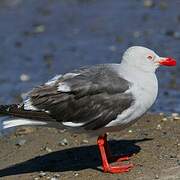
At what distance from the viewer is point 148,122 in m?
10.8

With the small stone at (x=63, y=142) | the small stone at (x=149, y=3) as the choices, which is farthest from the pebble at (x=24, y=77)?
the small stone at (x=149, y=3)

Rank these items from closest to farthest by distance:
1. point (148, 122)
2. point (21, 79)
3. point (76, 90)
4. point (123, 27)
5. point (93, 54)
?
point (76, 90)
point (148, 122)
point (21, 79)
point (93, 54)
point (123, 27)

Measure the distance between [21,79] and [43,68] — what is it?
0.76 m

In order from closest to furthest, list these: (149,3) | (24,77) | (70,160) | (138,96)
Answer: (138,96) < (70,160) < (24,77) < (149,3)

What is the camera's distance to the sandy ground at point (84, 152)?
8828 mm

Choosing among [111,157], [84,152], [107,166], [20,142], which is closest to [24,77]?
[20,142]

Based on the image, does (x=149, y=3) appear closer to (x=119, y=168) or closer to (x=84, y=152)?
(x=84, y=152)

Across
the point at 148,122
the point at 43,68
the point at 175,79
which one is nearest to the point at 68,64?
the point at 43,68

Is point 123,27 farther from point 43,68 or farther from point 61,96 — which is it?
point 61,96

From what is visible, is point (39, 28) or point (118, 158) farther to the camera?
point (39, 28)

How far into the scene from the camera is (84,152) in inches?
386

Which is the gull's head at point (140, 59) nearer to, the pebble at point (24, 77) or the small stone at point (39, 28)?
the pebble at point (24, 77)

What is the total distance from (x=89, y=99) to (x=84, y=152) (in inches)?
46.1

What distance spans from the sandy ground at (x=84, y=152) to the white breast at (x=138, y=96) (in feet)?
1.94
